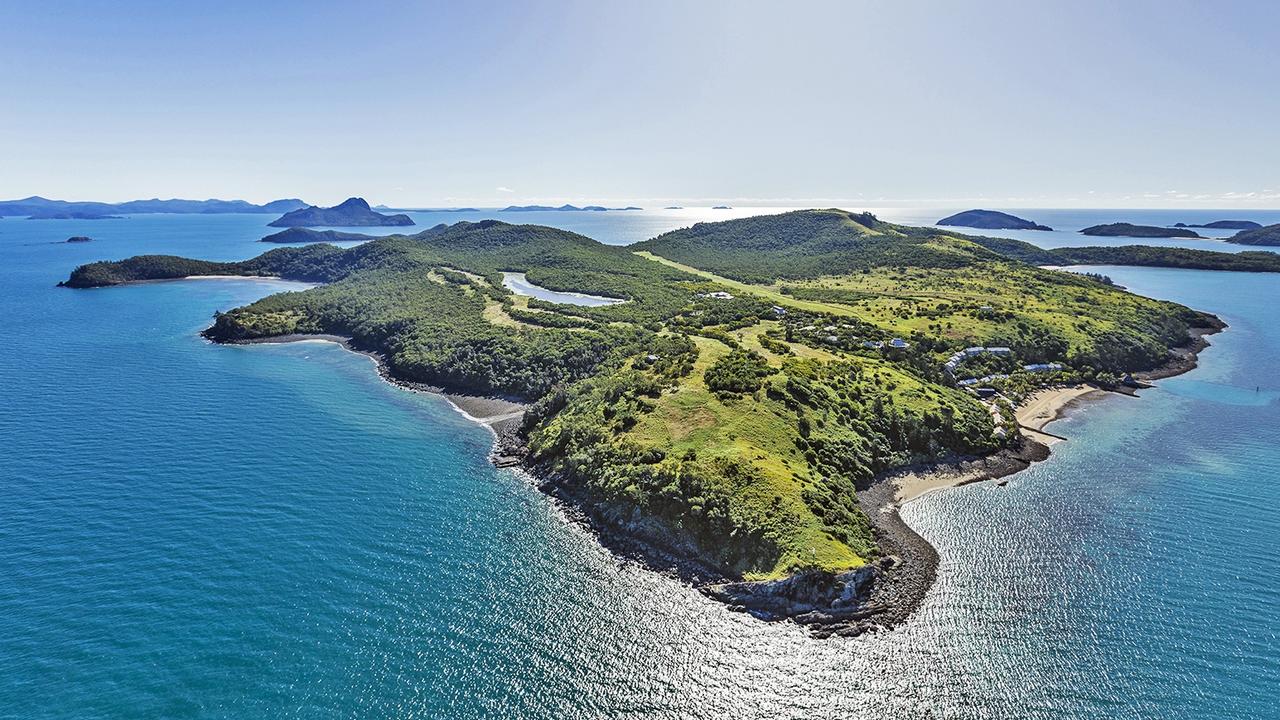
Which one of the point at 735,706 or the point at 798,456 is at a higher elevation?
the point at 798,456

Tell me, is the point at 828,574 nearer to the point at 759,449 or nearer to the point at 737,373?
the point at 759,449

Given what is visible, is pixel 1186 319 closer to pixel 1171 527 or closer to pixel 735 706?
pixel 1171 527

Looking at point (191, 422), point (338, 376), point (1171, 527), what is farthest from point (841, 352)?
point (191, 422)

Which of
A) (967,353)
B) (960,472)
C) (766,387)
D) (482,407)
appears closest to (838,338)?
(967,353)

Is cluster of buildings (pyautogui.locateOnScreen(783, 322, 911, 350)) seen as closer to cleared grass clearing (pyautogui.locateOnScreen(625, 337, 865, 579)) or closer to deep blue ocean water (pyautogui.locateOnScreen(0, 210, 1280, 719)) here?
deep blue ocean water (pyautogui.locateOnScreen(0, 210, 1280, 719))

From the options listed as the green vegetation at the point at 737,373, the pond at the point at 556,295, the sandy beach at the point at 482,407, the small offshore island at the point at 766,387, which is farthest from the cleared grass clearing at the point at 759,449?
the pond at the point at 556,295

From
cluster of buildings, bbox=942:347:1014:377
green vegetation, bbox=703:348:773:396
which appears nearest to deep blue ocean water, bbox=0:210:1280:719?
green vegetation, bbox=703:348:773:396
